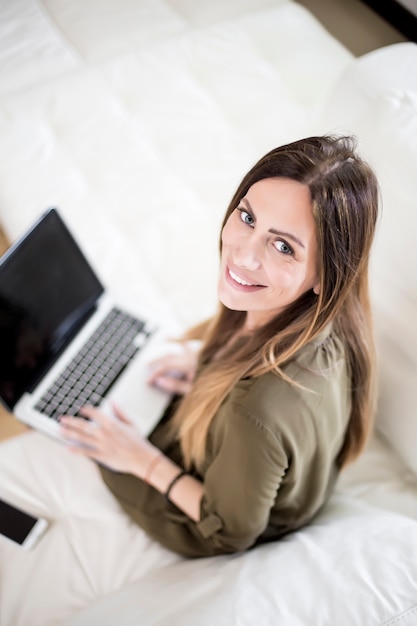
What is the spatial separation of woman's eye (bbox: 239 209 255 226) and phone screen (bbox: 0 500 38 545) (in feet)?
2.16

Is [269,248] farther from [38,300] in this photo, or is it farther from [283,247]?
[38,300]

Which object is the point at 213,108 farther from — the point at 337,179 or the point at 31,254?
the point at 337,179

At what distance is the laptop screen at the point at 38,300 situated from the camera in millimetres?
1045

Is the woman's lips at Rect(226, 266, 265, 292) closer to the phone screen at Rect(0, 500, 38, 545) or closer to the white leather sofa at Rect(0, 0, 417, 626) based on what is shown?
the white leather sofa at Rect(0, 0, 417, 626)

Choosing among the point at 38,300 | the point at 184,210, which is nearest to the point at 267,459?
the point at 38,300

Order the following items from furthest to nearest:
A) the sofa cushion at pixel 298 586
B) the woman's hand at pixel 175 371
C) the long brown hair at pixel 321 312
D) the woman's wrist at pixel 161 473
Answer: the woman's hand at pixel 175 371 → the woman's wrist at pixel 161 473 → the sofa cushion at pixel 298 586 → the long brown hair at pixel 321 312

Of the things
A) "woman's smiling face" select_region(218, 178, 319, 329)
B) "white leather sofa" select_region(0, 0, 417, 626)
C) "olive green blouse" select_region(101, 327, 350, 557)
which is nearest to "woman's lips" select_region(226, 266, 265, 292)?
"woman's smiling face" select_region(218, 178, 319, 329)

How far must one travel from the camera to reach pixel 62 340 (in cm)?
117

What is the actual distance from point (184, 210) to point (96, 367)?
0.46 meters

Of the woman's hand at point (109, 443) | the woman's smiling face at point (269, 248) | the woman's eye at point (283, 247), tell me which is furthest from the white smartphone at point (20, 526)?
the woman's eye at point (283, 247)

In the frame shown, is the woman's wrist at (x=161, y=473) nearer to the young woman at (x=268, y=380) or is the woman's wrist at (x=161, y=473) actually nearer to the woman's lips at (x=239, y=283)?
the young woman at (x=268, y=380)

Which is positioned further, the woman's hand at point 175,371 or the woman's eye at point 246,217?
the woman's hand at point 175,371

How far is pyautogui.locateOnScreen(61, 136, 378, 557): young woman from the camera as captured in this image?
0.65 meters

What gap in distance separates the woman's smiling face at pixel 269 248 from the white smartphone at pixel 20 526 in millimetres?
559
